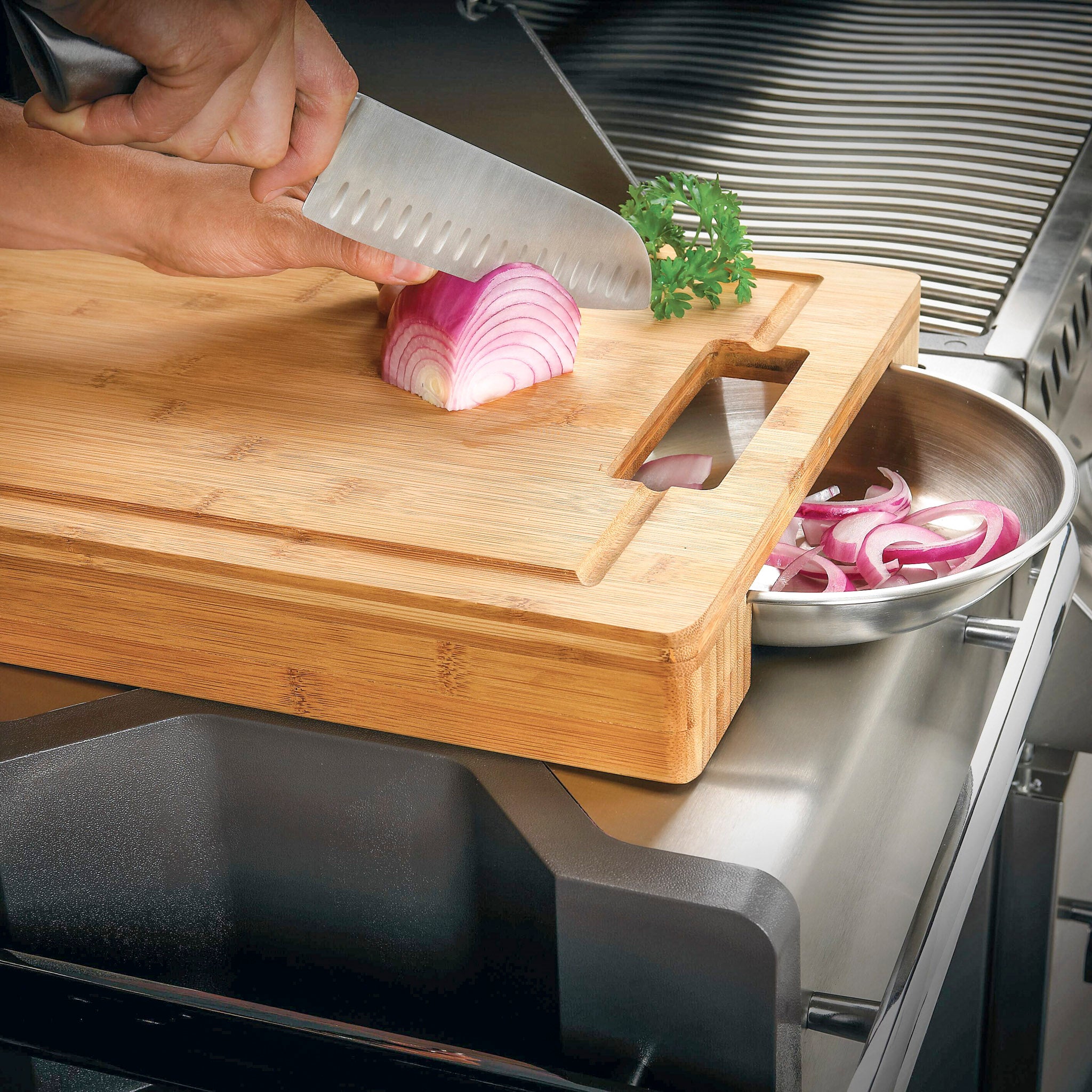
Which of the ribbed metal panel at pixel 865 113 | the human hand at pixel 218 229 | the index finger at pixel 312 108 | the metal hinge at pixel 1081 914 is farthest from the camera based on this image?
the ribbed metal panel at pixel 865 113

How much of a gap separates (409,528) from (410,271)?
0.27 m

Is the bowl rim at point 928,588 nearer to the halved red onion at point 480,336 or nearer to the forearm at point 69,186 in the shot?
the halved red onion at point 480,336

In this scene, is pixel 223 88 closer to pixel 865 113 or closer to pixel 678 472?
pixel 678 472

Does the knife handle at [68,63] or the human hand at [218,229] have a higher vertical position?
the knife handle at [68,63]

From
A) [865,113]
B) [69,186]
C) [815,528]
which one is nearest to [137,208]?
[69,186]

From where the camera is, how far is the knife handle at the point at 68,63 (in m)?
0.68

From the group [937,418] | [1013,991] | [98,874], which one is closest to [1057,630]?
[937,418]

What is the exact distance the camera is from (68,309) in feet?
3.54

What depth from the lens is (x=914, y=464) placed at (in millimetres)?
1043

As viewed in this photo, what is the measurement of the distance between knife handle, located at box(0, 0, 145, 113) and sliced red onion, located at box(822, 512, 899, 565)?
0.53m

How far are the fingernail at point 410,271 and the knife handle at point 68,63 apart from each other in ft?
0.86

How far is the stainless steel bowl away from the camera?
771 mm

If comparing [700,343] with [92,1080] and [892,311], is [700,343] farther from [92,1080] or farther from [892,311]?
[92,1080]

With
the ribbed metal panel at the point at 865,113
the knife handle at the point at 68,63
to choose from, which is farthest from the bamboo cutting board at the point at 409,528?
the ribbed metal panel at the point at 865,113
